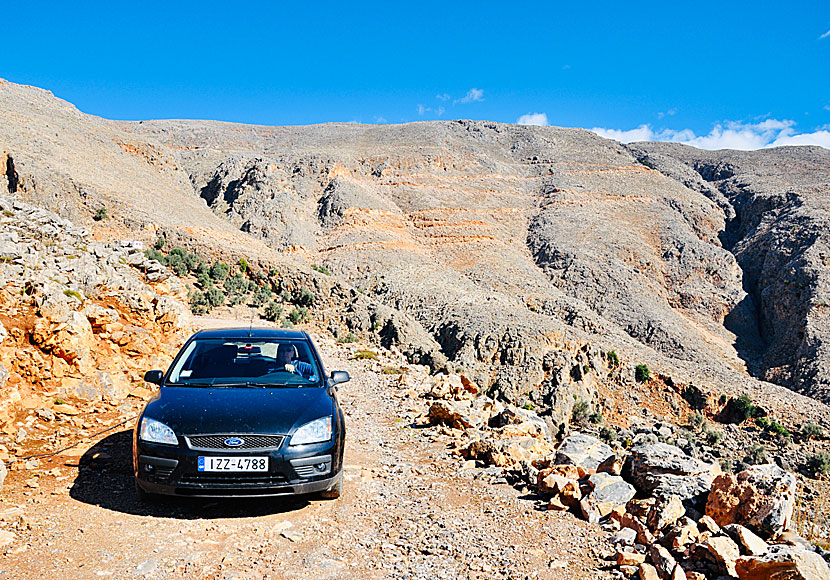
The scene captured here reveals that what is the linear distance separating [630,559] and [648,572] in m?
0.24

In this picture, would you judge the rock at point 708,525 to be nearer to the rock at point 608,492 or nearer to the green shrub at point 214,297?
the rock at point 608,492

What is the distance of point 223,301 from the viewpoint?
24141 mm

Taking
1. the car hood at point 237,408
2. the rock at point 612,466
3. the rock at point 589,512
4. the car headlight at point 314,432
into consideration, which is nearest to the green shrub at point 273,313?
the car hood at point 237,408

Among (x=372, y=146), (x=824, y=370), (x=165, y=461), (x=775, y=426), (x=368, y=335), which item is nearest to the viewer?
(x=165, y=461)

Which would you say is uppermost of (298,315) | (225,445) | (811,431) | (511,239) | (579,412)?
(511,239)

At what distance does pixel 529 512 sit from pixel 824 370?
3662 cm

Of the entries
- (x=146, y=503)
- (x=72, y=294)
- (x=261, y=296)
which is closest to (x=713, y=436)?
(x=261, y=296)

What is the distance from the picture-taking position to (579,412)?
24188 millimetres

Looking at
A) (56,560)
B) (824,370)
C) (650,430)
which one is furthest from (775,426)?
(56,560)

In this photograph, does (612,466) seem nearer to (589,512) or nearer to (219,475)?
(589,512)

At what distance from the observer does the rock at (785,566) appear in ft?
12.5

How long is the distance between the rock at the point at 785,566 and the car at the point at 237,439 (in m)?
3.34

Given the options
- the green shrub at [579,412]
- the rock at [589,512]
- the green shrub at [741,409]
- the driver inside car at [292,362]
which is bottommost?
the green shrub at [741,409]

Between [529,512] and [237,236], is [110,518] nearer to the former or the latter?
[529,512]
